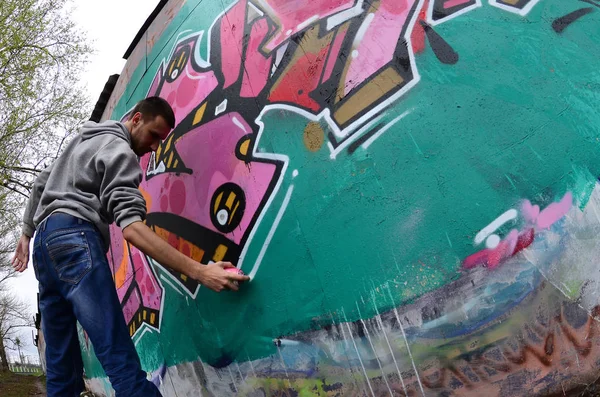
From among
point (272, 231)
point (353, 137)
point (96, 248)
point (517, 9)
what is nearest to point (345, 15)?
point (353, 137)

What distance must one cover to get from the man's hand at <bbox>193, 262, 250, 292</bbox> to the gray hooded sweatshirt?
18.1 inches

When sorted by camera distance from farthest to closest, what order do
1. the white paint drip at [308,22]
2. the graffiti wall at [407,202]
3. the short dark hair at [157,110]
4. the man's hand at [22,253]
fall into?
the man's hand at [22,253] → the short dark hair at [157,110] → the white paint drip at [308,22] → the graffiti wall at [407,202]

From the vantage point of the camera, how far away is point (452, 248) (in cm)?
237

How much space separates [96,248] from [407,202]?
1.81 meters

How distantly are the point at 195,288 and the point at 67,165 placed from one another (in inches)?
45.1

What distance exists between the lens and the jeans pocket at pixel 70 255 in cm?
283

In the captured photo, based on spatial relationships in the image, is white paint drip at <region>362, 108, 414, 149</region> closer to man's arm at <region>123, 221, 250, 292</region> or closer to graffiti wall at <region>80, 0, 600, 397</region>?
graffiti wall at <region>80, 0, 600, 397</region>

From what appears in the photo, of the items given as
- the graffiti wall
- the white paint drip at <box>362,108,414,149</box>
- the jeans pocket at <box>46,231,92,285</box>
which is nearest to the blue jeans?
the jeans pocket at <box>46,231,92,285</box>

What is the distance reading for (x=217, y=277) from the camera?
284cm

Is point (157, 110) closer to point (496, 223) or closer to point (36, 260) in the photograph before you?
point (36, 260)

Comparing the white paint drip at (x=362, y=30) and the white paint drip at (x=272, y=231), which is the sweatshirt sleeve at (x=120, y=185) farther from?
the white paint drip at (x=362, y=30)

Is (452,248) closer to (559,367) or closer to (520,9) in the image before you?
(559,367)

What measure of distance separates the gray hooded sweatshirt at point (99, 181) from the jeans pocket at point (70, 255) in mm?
151

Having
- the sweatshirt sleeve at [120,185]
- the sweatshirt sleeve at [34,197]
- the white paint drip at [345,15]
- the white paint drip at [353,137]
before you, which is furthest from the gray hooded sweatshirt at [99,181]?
the white paint drip at [345,15]
